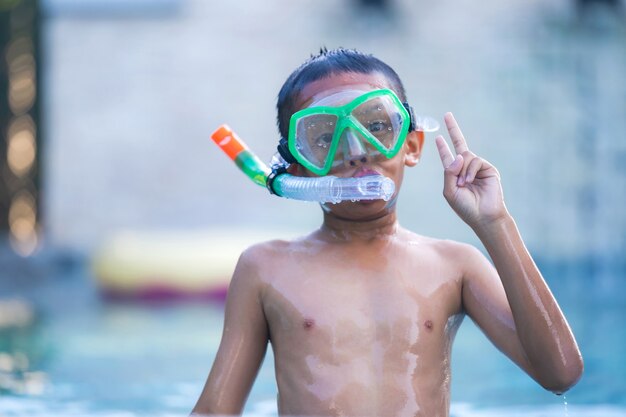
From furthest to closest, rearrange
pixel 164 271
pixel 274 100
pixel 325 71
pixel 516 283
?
pixel 274 100 → pixel 164 271 → pixel 325 71 → pixel 516 283

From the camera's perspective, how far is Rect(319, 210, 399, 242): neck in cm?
296

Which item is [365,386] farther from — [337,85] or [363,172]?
[337,85]

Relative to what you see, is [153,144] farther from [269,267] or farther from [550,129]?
[269,267]

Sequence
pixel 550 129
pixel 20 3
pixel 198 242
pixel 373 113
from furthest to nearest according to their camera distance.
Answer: pixel 20 3, pixel 550 129, pixel 198 242, pixel 373 113

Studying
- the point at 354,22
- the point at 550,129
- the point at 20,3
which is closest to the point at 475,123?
the point at 550,129

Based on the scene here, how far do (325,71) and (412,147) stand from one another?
34 cm

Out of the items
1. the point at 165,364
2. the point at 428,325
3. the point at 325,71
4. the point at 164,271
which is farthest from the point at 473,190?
the point at 164,271

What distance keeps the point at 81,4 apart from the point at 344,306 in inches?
408

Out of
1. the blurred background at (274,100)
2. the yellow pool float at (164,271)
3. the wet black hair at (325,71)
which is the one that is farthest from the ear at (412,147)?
the blurred background at (274,100)

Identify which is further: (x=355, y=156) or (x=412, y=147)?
(x=412, y=147)

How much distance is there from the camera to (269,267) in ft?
9.58

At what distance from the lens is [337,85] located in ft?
9.45

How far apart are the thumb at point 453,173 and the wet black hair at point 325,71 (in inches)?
14.4

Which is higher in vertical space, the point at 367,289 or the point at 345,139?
the point at 345,139
